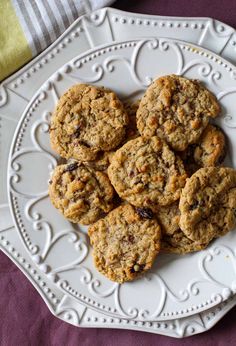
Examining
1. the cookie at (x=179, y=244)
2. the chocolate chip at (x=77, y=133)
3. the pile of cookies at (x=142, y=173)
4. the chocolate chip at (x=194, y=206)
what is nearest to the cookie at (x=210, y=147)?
the pile of cookies at (x=142, y=173)

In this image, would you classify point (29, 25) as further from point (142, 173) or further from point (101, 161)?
point (142, 173)

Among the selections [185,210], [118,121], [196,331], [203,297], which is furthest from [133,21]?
[196,331]

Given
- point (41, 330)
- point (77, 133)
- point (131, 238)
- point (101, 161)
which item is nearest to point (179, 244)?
point (131, 238)

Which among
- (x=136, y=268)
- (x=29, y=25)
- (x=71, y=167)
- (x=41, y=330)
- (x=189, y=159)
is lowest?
(x=41, y=330)

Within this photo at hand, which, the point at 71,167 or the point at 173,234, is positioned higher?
the point at 71,167

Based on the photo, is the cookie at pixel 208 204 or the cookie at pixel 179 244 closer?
the cookie at pixel 208 204

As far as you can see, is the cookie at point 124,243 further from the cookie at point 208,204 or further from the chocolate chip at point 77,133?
the chocolate chip at point 77,133

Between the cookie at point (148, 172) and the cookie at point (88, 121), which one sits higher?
the cookie at point (88, 121)
